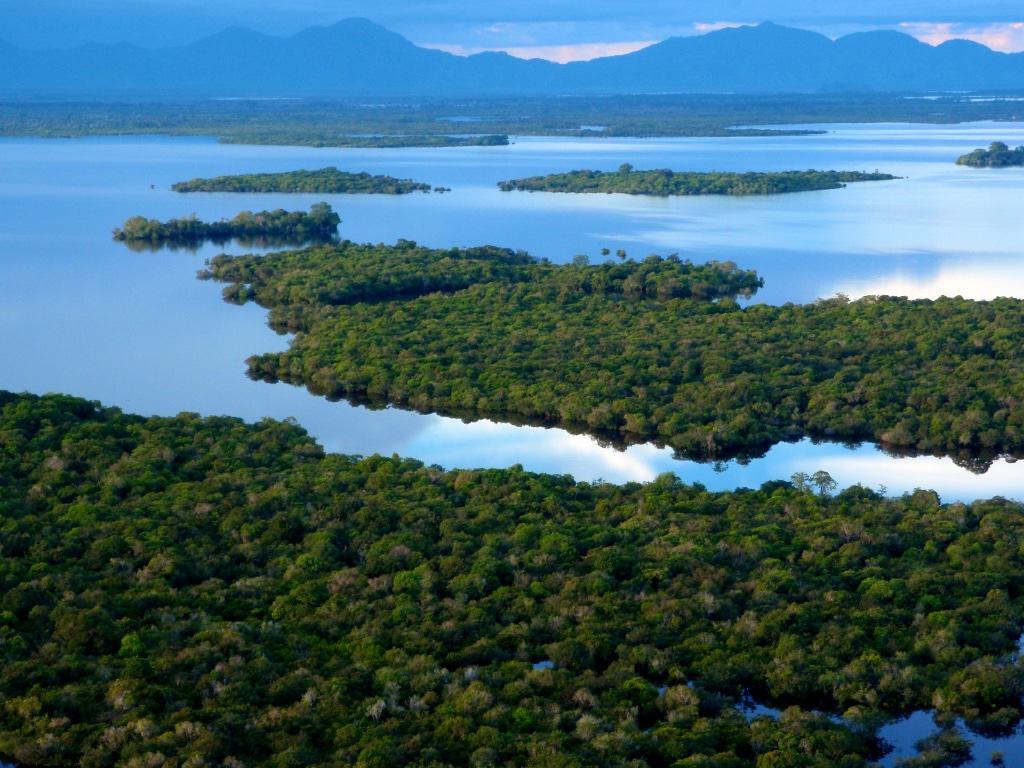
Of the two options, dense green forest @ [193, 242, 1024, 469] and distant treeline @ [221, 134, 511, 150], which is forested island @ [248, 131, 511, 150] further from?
dense green forest @ [193, 242, 1024, 469]

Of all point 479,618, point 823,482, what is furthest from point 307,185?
point 479,618

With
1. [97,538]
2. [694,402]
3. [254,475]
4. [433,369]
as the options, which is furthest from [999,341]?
[97,538]

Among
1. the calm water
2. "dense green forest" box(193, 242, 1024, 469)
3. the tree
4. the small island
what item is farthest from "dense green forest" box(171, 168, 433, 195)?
the tree

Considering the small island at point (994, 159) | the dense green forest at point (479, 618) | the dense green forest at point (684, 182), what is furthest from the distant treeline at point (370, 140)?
the dense green forest at point (479, 618)

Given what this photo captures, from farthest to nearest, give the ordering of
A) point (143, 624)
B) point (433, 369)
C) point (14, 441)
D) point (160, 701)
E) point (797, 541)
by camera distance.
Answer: point (433, 369), point (14, 441), point (797, 541), point (143, 624), point (160, 701)

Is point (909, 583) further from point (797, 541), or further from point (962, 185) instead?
point (962, 185)

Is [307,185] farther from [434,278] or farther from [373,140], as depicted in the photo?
[373,140]

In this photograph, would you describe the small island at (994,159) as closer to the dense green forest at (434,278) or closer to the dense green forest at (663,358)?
the dense green forest at (434,278)
